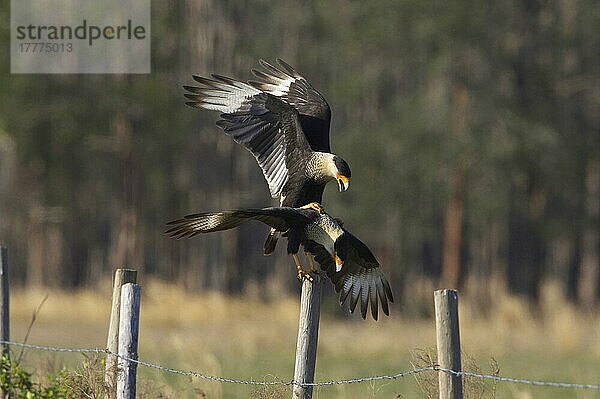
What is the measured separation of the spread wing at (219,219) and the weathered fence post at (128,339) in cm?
48

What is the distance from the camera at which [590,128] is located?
109 feet

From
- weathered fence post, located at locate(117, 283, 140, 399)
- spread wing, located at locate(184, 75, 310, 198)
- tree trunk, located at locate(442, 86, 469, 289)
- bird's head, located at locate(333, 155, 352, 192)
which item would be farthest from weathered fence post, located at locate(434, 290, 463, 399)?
tree trunk, located at locate(442, 86, 469, 289)

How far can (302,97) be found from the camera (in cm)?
1083

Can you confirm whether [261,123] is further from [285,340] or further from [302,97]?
[285,340]

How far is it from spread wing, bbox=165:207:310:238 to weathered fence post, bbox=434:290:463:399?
1.13m

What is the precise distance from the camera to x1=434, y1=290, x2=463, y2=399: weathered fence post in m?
6.70

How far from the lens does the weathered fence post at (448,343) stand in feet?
22.0

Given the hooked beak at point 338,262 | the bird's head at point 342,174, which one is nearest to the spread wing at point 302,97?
the bird's head at point 342,174

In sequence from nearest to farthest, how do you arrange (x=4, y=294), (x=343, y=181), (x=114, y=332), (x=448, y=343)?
(x=448, y=343) → (x=114, y=332) → (x=343, y=181) → (x=4, y=294)

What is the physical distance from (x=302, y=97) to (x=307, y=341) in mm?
3708

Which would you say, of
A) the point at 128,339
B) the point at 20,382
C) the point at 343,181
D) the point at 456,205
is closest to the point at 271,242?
the point at 343,181

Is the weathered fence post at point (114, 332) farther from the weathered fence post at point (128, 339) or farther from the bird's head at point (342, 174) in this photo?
the bird's head at point (342, 174)

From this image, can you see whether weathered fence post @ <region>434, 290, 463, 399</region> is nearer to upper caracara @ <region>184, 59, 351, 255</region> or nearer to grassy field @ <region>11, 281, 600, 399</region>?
grassy field @ <region>11, 281, 600, 399</region>

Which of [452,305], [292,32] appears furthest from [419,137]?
[452,305]
